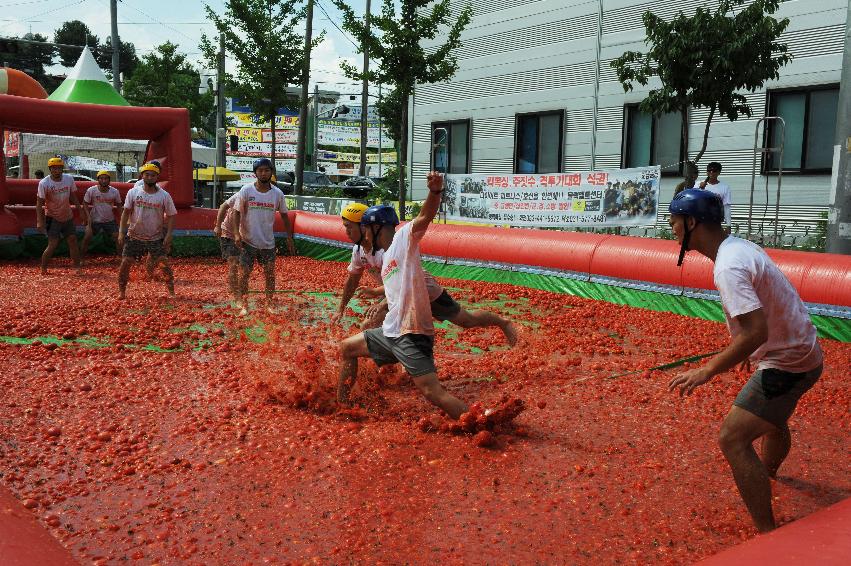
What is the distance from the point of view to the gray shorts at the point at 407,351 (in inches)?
219

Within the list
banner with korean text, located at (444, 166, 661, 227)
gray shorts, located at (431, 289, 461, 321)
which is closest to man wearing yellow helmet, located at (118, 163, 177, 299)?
gray shorts, located at (431, 289, 461, 321)

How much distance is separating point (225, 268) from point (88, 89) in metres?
11.6

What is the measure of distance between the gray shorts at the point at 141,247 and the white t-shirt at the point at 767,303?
369 inches

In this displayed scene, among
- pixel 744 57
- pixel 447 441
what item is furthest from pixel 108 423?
pixel 744 57

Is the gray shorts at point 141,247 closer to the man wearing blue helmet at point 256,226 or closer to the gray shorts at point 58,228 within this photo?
the man wearing blue helmet at point 256,226

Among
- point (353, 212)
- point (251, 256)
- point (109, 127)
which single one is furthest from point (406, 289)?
point (109, 127)

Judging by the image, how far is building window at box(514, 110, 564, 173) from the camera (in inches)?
879

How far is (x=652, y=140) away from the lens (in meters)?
19.7

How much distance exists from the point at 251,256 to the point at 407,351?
5.66m

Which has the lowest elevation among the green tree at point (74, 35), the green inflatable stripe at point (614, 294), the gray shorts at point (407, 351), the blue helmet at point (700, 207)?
the green inflatable stripe at point (614, 294)

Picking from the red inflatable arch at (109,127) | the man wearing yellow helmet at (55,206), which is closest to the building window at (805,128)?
the red inflatable arch at (109,127)

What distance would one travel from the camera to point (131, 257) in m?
11.5

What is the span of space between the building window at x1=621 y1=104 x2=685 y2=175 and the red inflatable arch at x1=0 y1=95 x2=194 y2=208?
10670mm

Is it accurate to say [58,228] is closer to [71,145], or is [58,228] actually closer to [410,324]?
[410,324]
